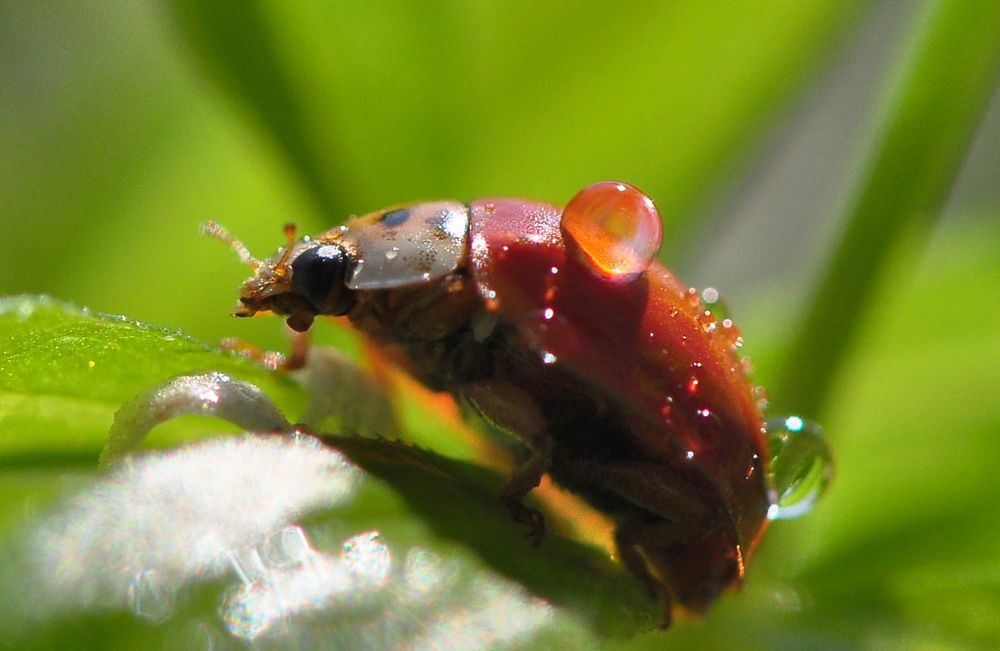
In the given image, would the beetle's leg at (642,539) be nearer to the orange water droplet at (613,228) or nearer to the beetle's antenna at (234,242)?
the orange water droplet at (613,228)

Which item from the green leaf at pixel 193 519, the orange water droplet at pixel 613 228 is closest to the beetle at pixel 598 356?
the orange water droplet at pixel 613 228

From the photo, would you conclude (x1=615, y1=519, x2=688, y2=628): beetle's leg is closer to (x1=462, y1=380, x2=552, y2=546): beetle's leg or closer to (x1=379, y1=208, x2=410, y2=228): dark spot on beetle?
(x1=462, y1=380, x2=552, y2=546): beetle's leg

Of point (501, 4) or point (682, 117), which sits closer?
point (501, 4)

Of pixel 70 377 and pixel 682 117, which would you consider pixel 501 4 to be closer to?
pixel 682 117

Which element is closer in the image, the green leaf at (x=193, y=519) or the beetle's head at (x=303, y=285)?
the green leaf at (x=193, y=519)

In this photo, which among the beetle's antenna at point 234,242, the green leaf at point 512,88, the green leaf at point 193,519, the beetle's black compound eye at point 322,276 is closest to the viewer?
the green leaf at point 193,519

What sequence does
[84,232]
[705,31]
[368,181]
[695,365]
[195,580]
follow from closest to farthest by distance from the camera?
1. [195,580]
2. [695,365]
3. [368,181]
4. [705,31]
5. [84,232]

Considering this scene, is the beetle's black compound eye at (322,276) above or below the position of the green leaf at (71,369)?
below

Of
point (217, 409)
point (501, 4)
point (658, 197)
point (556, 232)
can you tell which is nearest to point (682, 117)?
point (658, 197)
